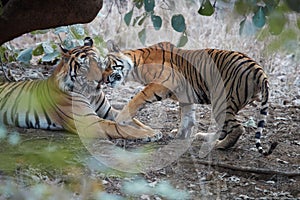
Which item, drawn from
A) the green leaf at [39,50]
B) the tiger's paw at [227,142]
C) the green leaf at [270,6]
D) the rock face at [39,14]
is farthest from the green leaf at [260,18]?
the green leaf at [39,50]

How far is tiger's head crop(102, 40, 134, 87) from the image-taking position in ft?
11.2

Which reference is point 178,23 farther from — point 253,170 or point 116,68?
point 116,68

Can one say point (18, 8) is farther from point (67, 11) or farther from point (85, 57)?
point (85, 57)

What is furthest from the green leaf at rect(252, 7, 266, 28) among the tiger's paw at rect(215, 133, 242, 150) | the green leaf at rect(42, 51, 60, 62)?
the green leaf at rect(42, 51, 60, 62)

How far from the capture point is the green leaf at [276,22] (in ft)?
5.73

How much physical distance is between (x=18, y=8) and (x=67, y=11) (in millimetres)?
177

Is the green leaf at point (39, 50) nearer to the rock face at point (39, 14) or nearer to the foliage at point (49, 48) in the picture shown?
the foliage at point (49, 48)

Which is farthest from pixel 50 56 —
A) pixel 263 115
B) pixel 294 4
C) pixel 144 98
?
pixel 294 4

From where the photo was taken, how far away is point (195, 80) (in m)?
3.32

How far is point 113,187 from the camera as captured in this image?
2324 millimetres

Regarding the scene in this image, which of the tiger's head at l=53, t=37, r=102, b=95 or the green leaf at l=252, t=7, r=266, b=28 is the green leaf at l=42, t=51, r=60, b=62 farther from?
the green leaf at l=252, t=7, r=266, b=28

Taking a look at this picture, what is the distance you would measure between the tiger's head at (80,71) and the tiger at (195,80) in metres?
0.06

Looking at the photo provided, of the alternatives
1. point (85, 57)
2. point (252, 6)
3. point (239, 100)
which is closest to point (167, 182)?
point (239, 100)

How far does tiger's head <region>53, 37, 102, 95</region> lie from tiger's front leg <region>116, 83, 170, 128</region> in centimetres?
28
